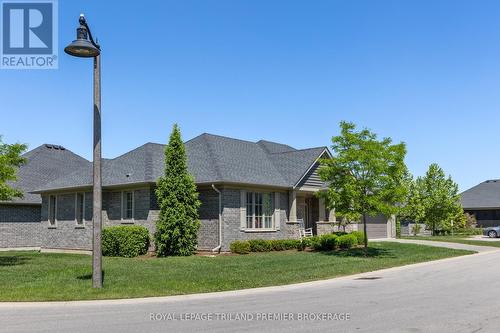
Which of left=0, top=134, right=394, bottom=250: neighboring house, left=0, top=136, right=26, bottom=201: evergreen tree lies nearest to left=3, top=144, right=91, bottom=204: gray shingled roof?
left=0, top=134, right=394, bottom=250: neighboring house

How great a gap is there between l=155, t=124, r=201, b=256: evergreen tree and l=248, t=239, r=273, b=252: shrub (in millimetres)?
2620

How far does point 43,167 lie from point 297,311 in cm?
2936

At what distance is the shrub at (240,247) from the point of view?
75.7 feet

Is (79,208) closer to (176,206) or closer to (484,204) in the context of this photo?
(176,206)

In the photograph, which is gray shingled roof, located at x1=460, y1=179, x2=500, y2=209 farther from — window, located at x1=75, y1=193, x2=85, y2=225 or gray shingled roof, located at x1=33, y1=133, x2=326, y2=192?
window, located at x1=75, y1=193, x2=85, y2=225

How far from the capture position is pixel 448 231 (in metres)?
48.7

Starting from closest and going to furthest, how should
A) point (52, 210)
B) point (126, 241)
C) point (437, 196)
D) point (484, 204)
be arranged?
point (126, 241) → point (52, 210) → point (437, 196) → point (484, 204)

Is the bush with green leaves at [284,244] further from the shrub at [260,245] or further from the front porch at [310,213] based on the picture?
the front porch at [310,213]

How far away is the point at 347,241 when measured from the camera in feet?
88.9

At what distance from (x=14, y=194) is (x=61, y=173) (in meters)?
15.4

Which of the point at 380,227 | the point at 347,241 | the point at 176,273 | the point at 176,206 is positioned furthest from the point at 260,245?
the point at 380,227

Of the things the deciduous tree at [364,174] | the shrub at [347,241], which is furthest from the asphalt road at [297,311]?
the shrub at [347,241]

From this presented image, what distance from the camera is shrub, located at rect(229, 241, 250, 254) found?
23.1 metres

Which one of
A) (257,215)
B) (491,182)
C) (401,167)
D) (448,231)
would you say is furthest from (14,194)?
(491,182)
